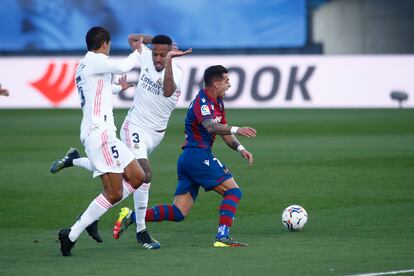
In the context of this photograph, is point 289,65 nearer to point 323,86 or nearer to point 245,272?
point 323,86

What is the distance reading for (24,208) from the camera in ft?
44.3

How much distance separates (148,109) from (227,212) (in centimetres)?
145

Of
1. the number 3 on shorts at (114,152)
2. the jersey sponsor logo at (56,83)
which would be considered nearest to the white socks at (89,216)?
the number 3 on shorts at (114,152)

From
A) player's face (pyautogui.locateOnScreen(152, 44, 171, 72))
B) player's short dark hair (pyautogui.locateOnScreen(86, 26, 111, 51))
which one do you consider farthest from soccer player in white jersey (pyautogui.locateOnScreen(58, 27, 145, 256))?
player's face (pyautogui.locateOnScreen(152, 44, 171, 72))

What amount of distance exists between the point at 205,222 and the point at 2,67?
2103 centimetres

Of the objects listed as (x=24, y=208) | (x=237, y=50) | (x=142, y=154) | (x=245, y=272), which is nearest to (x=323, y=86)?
(x=237, y=50)

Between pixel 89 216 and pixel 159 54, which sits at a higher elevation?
pixel 159 54

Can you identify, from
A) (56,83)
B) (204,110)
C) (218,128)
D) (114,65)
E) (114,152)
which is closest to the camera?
(114,65)

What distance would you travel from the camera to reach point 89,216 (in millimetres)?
10008

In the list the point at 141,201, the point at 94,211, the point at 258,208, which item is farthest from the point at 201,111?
the point at 258,208

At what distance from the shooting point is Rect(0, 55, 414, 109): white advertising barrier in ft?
102

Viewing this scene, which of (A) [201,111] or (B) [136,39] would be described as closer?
(A) [201,111]

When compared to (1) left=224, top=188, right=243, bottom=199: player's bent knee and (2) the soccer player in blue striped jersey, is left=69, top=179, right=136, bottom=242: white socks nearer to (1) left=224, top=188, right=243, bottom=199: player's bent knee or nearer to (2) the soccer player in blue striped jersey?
(2) the soccer player in blue striped jersey

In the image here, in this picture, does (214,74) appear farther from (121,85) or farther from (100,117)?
(100,117)
